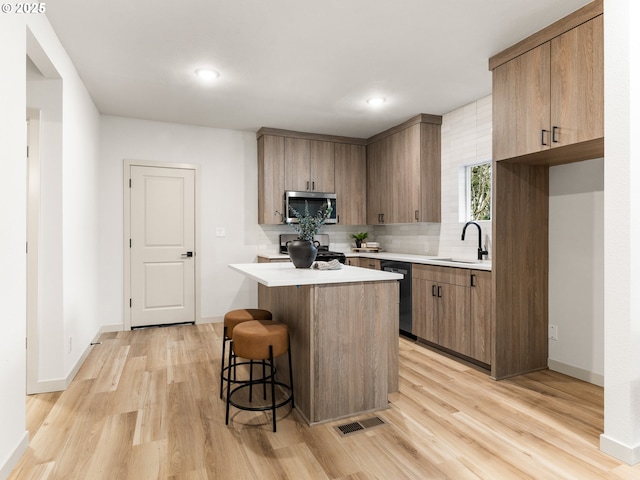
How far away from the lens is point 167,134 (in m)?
4.88

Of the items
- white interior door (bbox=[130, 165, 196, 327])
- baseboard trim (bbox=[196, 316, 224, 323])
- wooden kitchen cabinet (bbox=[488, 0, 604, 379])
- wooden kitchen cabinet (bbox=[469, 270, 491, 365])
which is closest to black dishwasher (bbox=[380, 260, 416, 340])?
wooden kitchen cabinet (bbox=[469, 270, 491, 365])

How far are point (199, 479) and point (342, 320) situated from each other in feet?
3.65

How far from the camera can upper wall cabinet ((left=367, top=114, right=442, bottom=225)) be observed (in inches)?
177

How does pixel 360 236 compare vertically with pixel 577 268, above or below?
above

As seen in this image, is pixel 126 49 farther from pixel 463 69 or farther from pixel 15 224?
pixel 463 69

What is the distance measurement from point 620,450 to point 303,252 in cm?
214

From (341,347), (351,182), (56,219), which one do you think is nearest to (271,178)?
(351,182)

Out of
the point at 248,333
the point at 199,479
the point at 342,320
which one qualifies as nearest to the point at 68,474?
the point at 199,479

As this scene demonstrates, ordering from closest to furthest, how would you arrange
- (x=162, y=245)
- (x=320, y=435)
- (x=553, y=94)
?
(x=320, y=435) < (x=553, y=94) < (x=162, y=245)

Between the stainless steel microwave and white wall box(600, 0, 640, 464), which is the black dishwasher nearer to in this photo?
the stainless steel microwave

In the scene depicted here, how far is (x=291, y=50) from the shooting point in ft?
9.73

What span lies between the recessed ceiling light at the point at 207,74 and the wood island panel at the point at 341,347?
2.09 meters

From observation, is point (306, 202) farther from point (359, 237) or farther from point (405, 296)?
point (405, 296)

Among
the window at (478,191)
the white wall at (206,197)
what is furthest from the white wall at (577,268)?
the white wall at (206,197)
